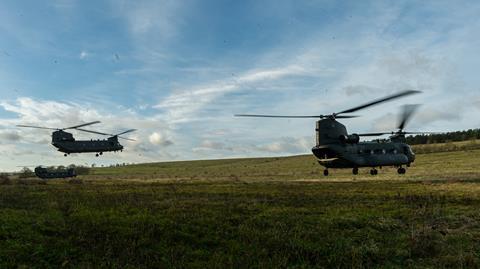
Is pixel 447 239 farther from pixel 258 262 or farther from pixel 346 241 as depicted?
pixel 258 262

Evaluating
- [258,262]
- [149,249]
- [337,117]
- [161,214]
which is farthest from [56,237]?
[337,117]

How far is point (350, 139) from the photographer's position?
34688 mm

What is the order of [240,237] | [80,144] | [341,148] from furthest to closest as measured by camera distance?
[80,144], [341,148], [240,237]

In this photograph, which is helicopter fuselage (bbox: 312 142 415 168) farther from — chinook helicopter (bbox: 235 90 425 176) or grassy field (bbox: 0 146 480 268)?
grassy field (bbox: 0 146 480 268)

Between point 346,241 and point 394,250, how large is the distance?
1.58m

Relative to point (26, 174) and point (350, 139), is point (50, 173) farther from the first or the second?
point (350, 139)

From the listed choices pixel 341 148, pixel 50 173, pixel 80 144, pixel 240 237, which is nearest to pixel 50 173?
pixel 50 173

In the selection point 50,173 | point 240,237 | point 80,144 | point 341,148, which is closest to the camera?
point 240,237

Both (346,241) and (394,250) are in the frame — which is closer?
(394,250)

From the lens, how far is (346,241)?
44.3ft

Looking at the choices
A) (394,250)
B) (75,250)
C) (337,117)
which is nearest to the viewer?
(75,250)

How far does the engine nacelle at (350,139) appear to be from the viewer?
34438 millimetres

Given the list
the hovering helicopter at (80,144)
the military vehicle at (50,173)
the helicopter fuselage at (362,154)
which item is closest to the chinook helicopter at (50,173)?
the military vehicle at (50,173)

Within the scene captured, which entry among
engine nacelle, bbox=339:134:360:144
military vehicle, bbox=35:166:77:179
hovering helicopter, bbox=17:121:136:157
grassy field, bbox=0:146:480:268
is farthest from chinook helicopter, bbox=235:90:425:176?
military vehicle, bbox=35:166:77:179
